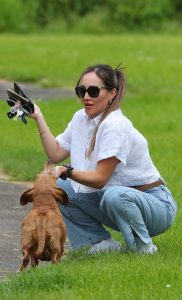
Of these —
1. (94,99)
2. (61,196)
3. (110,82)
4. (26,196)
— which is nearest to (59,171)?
(61,196)

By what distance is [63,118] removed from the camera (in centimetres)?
1567

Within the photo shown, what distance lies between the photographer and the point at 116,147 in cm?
694

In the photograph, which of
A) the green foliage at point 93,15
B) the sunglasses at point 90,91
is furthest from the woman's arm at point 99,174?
the green foliage at point 93,15

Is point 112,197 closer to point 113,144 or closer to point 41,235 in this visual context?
point 113,144

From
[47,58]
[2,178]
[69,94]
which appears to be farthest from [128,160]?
[47,58]

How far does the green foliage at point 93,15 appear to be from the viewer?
4316cm

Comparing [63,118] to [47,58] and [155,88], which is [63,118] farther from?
[47,58]

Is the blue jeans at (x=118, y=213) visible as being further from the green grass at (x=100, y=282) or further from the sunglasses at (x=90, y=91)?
the sunglasses at (x=90, y=91)

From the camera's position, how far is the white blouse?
6988 millimetres

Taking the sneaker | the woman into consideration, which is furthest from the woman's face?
the sneaker

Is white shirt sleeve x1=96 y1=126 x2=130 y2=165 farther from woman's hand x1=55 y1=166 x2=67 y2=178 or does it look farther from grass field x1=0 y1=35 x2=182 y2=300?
grass field x1=0 y1=35 x2=182 y2=300

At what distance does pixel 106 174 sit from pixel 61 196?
0.39 meters

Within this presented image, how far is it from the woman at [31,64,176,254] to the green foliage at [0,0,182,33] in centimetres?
3430

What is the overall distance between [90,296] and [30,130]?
9.07 m
